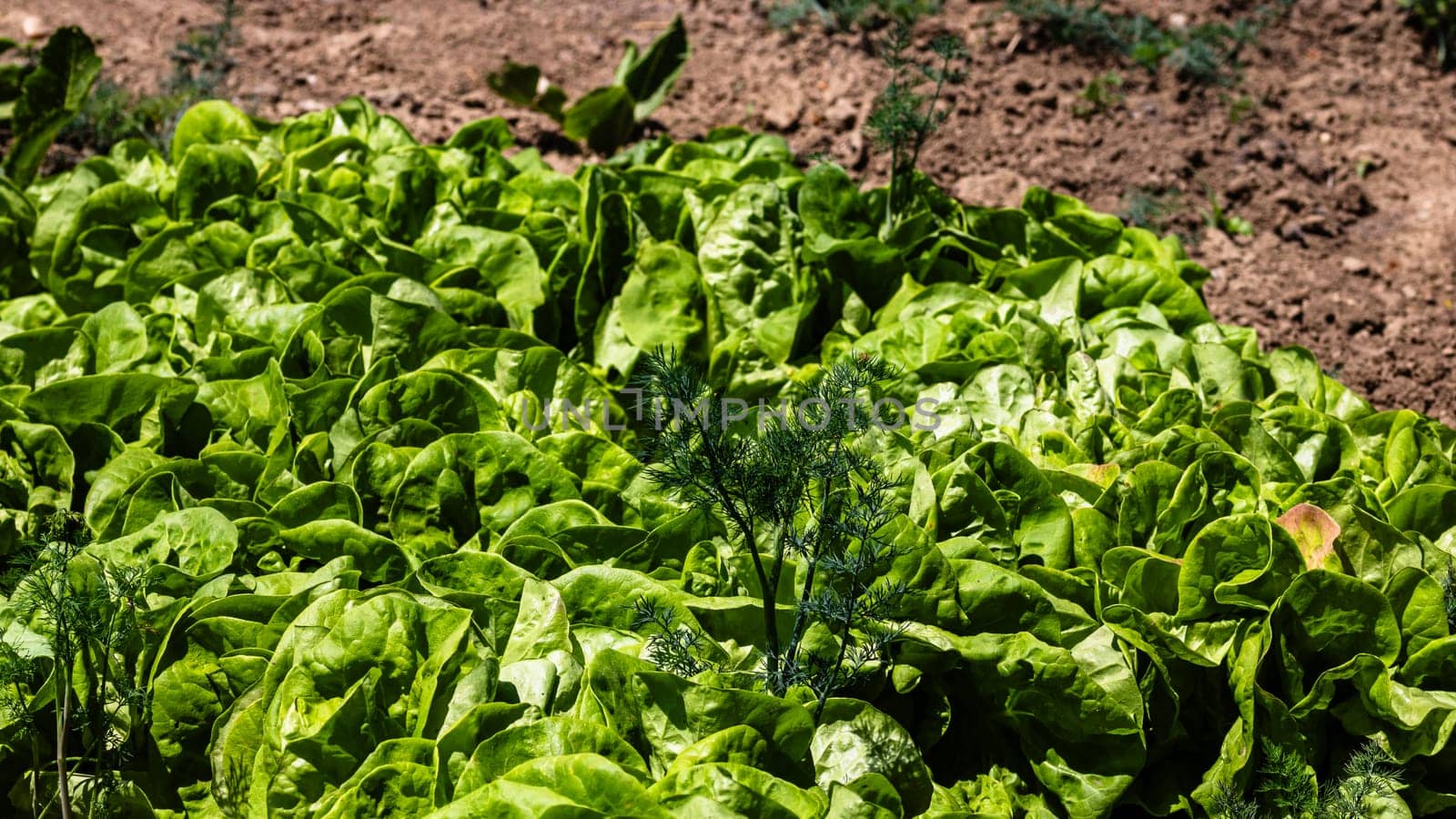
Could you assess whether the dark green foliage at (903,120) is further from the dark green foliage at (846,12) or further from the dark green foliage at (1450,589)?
the dark green foliage at (1450,589)

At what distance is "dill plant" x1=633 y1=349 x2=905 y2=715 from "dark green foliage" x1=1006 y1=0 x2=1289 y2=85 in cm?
399

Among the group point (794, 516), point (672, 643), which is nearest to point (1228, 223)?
point (794, 516)

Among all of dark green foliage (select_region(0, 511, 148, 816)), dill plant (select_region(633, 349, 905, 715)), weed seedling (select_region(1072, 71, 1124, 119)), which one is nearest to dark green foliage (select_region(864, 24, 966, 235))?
weed seedling (select_region(1072, 71, 1124, 119))

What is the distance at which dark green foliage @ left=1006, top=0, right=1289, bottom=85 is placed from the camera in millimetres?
5727

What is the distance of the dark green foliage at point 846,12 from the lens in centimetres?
582

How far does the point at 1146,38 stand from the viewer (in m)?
5.93

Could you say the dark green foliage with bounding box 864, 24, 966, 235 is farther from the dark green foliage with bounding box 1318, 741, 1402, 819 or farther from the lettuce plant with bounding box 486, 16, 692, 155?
the dark green foliage with bounding box 1318, 741, 1402, 819

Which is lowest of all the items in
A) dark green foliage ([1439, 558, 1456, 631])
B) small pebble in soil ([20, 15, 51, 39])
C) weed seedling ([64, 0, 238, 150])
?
dark green foliage ([1439, 558, 1456, 631])

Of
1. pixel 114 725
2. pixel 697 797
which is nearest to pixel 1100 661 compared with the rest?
pixel 697 797

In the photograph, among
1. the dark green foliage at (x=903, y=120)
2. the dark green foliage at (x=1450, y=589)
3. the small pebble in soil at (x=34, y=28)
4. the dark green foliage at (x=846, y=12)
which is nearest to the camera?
the dark green foliage at (x=1450, y=589)

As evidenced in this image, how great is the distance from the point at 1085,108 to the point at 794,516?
149 inches

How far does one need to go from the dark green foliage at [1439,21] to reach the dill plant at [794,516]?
16.9ft

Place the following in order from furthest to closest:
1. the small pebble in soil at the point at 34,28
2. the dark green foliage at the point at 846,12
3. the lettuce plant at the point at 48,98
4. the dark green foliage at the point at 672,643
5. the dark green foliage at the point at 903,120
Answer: the dark green foliage at the point at 846,12, the small pebble in soil at the point at 34,28, the lettuce plant at the point at 48,98, the dark green foliage at the point at 903,120, the dark green foliage at the point at 672,643

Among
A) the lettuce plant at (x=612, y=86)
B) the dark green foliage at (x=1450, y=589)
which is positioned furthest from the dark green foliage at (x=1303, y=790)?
the lettuce plant at (x=612, y=86)
